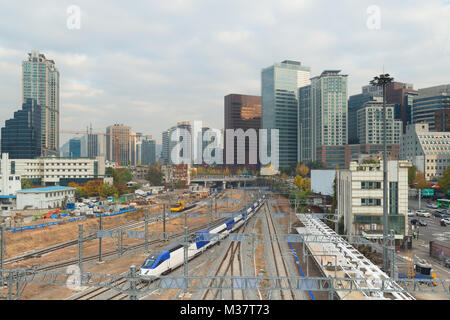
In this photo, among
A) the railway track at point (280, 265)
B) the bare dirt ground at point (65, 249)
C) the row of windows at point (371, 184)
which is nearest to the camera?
the railway track at point (280, 265)

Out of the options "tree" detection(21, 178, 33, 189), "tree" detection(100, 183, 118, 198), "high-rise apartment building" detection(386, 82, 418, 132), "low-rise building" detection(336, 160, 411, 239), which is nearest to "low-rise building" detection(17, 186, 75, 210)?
"tree" detection(100, 183, 118, 198)

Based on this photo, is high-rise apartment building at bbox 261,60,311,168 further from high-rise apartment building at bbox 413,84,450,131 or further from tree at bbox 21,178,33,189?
tree at bbox 21,178,33,189

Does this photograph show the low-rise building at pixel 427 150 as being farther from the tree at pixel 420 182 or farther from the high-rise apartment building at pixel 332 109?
the high-rise apartment building at pixel 332 109

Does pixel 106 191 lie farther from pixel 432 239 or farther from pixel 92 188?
pixel 432 239

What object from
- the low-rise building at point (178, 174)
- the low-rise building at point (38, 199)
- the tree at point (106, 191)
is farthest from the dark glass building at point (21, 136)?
the low-rise building at point (38, 199)
